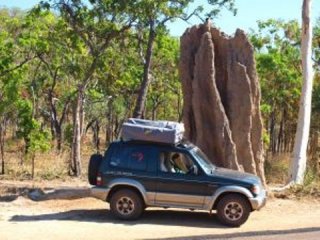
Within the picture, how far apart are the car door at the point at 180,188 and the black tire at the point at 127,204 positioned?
1.45 feet

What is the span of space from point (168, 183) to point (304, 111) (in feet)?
27.4

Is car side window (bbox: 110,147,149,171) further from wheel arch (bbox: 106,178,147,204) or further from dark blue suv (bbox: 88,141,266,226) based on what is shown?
wheel arch (bbox: 106,178,147,204)

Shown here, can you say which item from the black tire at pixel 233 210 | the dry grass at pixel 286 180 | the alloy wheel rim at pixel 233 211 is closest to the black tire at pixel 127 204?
the black tire at pixel 233 210

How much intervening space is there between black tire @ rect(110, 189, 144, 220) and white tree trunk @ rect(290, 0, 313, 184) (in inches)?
303

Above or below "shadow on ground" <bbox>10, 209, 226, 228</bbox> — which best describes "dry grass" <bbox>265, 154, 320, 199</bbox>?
above

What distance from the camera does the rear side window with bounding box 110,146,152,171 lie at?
14.7m

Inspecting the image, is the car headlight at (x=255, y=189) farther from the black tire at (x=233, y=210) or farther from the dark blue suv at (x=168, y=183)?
the black tire at (x=233, y=210)

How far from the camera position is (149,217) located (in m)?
15.4

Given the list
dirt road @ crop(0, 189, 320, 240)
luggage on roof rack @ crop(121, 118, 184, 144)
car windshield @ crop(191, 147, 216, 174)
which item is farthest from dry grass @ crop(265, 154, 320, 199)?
luggage on roof rack @ crop(121, 118, 184, 144)

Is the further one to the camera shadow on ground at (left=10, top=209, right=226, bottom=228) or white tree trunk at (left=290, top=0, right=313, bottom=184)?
white tree trunk at (left=290, top=0, right=313, bottom=184)

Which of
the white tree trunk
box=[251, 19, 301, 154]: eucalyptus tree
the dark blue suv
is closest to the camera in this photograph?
the dark blue suv

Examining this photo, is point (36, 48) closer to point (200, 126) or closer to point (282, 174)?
point (282, 174)

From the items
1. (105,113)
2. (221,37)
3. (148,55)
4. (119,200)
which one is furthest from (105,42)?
(105,113)

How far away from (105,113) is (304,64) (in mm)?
35606
